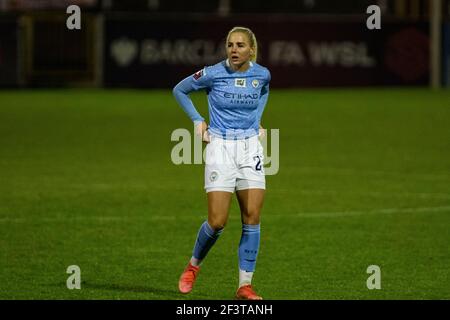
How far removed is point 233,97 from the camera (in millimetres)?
8992

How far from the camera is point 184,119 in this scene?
24.4 metres

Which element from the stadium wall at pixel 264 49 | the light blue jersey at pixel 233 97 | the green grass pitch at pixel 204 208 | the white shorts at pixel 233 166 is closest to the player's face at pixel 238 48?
the light blue jersey at pixel 233 97

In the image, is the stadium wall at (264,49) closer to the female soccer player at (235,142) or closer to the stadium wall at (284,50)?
the stadium wall at (284,50)

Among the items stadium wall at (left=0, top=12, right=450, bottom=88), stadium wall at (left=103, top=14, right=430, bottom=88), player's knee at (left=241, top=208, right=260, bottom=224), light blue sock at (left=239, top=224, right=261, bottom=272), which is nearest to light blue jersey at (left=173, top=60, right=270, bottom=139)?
player's knee at (left=241, top=208, right=260, bottom=224)

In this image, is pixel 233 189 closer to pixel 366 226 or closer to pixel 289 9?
pixel 366 226

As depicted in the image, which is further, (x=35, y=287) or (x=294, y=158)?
(x=294, y=158)

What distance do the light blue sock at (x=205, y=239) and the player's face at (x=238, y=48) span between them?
1.23 m

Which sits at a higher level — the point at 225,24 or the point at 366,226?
the point at 225,24

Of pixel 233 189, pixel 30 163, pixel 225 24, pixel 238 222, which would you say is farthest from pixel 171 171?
pixel 225 24

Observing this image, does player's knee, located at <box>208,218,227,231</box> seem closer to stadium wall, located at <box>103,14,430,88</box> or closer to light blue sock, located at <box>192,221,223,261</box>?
light blue sock, located at <box>192,221,223,261</box>

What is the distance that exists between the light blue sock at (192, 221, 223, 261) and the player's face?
123cm

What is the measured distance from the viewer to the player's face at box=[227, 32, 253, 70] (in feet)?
28.8

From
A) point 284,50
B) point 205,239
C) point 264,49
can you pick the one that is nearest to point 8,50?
point 264,49
